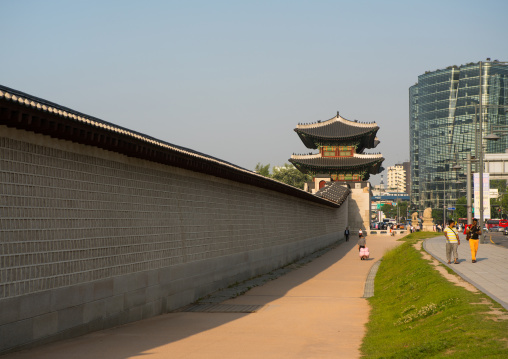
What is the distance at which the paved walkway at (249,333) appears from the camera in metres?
9.99

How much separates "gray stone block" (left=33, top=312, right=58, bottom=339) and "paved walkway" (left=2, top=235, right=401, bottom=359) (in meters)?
0.23

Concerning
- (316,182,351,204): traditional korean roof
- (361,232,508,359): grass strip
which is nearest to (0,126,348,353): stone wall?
(361,232,508,359): grass strip

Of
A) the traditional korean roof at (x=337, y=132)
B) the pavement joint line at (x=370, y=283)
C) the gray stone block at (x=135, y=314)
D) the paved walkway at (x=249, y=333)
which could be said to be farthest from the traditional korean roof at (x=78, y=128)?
the traditional korean roof at (x=337, y=132)

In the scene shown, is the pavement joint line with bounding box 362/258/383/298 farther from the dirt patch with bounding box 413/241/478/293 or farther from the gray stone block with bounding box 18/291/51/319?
the gray stone block with bounding box 18/291/51/319

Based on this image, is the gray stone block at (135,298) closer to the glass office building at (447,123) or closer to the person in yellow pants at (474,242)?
the person in yellow pants at (474,242)

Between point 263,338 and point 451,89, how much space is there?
18020 cm

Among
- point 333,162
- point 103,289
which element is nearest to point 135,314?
point 103,289

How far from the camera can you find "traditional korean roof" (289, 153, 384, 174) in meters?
78.7

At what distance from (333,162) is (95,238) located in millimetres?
69484

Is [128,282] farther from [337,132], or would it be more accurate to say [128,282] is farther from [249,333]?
[337,132]

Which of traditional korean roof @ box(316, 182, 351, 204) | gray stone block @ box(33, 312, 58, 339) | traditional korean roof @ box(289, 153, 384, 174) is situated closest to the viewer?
gray stone block @ box(33, 312, 58, 339)

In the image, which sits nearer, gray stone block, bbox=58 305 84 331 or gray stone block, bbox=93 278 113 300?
gray stone block, bbox=58 305 84 331

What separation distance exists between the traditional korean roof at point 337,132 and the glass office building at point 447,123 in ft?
284

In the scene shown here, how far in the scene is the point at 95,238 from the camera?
12.2 m
